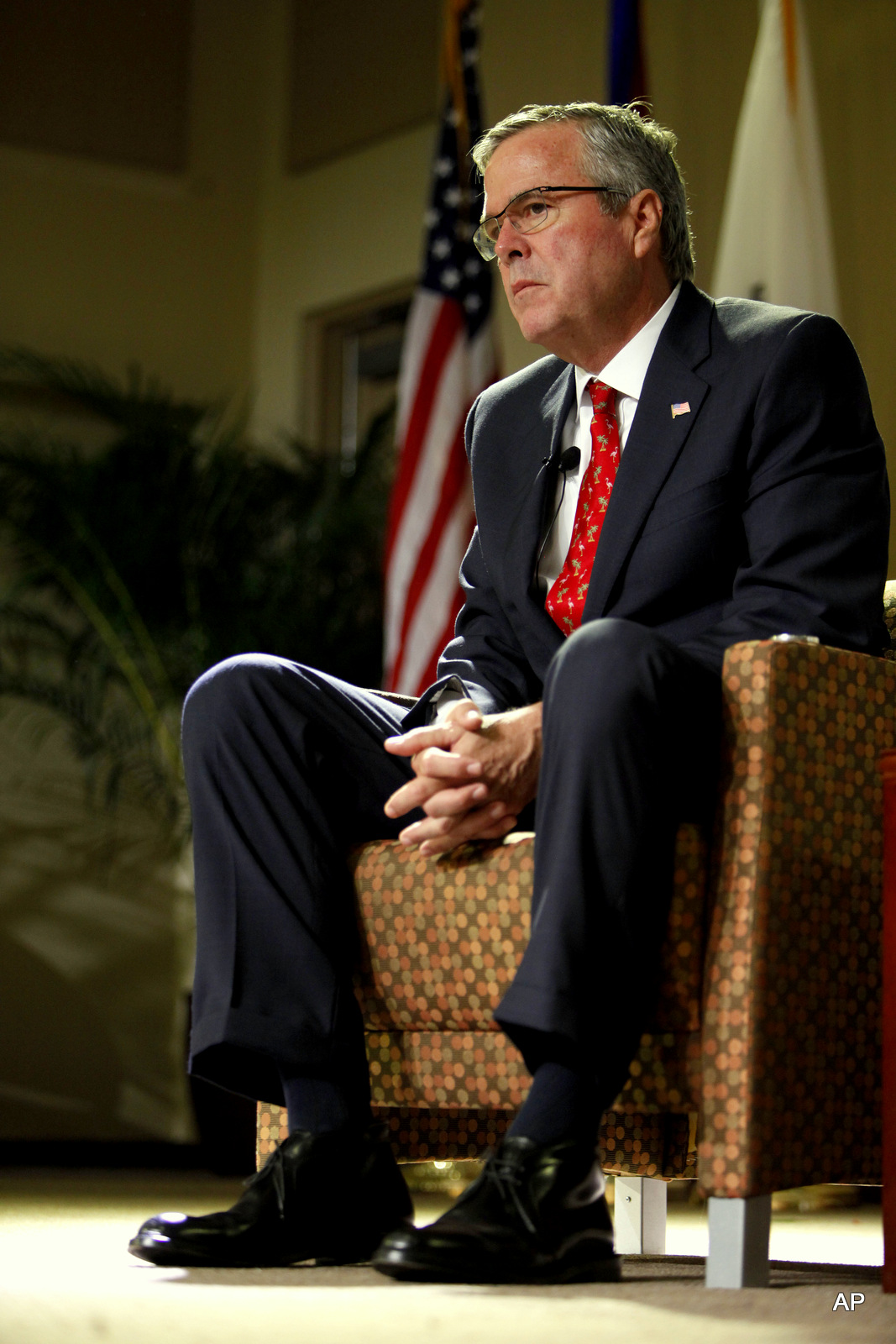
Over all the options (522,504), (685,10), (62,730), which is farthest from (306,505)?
(522,504)

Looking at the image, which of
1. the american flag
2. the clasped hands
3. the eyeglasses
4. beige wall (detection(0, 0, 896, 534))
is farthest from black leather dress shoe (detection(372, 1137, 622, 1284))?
beige wall (detection(0, 0, 896, 534))

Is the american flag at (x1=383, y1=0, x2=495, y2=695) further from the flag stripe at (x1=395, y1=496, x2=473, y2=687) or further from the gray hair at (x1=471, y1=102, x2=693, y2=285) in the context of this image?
the gray hair at (x1=471, y1=102, x2=693, y2=285)

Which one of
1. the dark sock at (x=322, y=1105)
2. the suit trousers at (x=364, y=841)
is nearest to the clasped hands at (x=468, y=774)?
the suit trousers at (x=364, y=841)

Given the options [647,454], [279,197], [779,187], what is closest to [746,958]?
[647,454]

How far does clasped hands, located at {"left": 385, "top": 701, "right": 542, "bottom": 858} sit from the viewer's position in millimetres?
1528

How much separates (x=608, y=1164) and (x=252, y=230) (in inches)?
187

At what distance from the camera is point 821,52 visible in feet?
13.9

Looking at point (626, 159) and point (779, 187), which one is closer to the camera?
point (626, 159)

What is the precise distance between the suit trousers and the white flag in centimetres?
241

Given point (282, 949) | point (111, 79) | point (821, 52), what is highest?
point (111, 79)

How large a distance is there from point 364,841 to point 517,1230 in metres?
0.55

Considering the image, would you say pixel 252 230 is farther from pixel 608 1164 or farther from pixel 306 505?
pixel 608 1164

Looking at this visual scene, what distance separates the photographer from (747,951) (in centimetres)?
141

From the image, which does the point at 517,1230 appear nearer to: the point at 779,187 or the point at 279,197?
the point at 779,187
